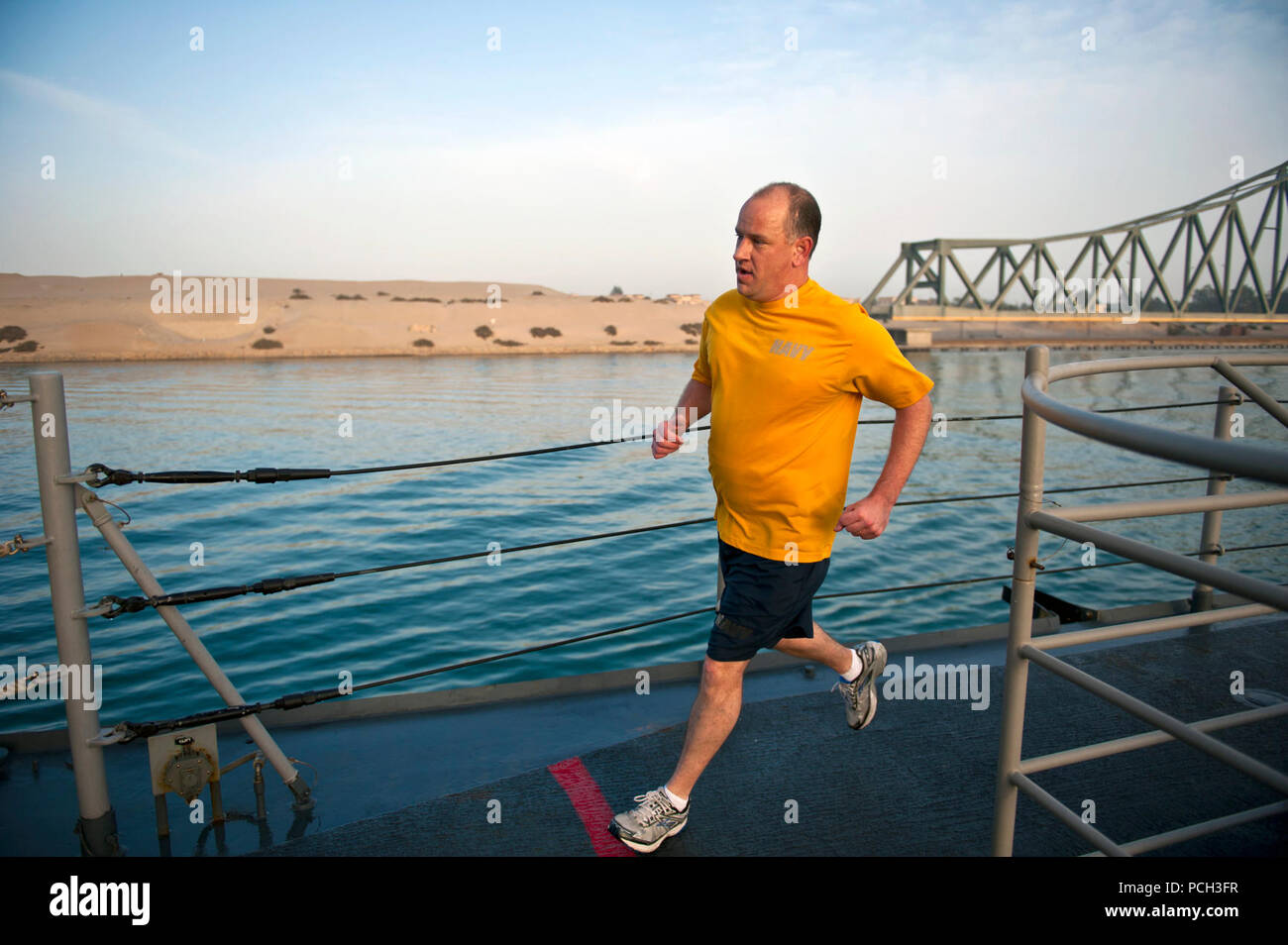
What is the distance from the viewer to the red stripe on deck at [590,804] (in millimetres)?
2287

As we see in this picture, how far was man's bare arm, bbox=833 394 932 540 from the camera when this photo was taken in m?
2.21

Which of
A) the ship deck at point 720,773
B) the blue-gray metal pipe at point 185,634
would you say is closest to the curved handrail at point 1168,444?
the ship deck at point 720,773

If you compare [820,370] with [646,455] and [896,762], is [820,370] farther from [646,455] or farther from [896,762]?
[646,455]

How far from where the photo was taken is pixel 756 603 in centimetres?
228

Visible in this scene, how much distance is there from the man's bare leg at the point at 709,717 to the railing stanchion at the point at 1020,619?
709 millimetres

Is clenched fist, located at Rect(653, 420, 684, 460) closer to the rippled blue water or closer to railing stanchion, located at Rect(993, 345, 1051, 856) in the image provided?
railing stanchion, located at Rect(993, 345, 1051, 856)

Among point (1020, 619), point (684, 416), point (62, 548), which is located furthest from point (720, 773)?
point (62, 548)

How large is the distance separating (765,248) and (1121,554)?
1.14m

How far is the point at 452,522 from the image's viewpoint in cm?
1231

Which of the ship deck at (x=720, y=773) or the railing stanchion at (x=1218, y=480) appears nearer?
the ship deck at (x=720, y=773)

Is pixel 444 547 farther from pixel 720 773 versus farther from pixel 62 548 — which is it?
pixel 62 548

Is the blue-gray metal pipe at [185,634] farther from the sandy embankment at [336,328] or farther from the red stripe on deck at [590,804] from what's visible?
the sandy embankment at [336,328]

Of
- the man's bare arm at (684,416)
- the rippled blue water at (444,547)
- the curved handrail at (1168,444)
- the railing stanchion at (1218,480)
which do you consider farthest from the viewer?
the rippled blue water at (444,547)

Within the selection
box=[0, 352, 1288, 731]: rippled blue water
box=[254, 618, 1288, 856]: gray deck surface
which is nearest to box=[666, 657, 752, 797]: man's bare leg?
box=[254, 618, 1288, 856]: gray deck surface
